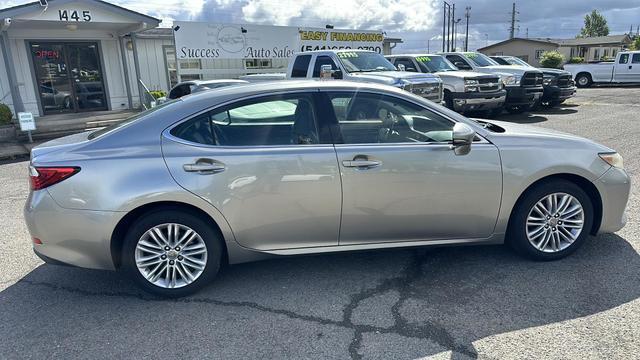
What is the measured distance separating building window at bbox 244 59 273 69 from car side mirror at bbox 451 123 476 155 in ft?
46.7

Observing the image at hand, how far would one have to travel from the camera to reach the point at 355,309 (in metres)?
3.27

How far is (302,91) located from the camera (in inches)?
142

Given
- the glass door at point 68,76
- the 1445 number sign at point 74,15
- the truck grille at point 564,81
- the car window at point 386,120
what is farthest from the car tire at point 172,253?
the truck grille at point 564,81

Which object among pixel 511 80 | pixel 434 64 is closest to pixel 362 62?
pixel 434 64

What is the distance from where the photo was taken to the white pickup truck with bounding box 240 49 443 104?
10219 millimetres

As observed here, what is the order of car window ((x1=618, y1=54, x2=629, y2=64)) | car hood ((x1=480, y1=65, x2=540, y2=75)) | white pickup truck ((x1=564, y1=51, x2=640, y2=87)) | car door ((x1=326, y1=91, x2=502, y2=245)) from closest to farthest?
car door ((x1=326, y1=91, x2=502, y2=245))
car hood ((x1=480, y1=65, x2=540, y2=75))
white pickup truck ((x1=564, y1=51, x2=640, y2=87))
car window ((x1=618, y1=54, x2=629, y2=64))

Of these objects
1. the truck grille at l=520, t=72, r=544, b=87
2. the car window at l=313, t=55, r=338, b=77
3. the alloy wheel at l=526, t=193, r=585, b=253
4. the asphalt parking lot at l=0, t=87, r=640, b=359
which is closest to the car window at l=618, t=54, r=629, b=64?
the truck grille at l=520, t=72, r=544, b=87

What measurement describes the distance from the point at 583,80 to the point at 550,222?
2617 centimetres

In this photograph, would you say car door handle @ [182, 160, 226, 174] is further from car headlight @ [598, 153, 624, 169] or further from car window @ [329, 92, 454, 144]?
car headlight @ [598, 153, 624, 169]

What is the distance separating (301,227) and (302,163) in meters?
0.50

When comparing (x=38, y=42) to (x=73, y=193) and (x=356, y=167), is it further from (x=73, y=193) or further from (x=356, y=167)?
(x=356, y=167)

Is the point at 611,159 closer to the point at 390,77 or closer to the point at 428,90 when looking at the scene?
the point at 390,77

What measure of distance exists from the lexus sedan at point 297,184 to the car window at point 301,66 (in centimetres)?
770

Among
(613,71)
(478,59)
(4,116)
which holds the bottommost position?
(613,71)
